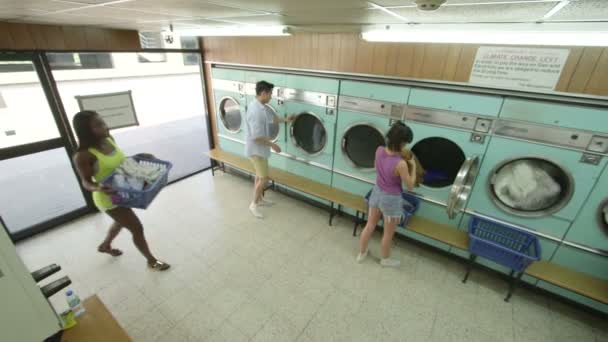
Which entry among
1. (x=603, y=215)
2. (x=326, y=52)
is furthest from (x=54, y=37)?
(x=603, y=215)

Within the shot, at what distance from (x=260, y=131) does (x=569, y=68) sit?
9.55ft

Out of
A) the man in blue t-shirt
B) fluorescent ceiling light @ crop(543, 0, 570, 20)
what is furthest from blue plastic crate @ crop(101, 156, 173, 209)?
fluorescent ceiling light @ crop(543, 0, 570, 20)

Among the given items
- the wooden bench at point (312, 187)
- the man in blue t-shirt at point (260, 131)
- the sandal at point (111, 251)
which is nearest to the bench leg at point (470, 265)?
the wooden bench at point (312, 187)

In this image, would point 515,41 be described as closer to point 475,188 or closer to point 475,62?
point 475,62

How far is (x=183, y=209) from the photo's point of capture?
3.96 metres

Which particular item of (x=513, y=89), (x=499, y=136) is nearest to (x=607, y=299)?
(x=499, y=136)

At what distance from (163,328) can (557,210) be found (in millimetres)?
3601

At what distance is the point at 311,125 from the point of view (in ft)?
12.7

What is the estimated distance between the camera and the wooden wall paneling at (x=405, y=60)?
261 centimetres

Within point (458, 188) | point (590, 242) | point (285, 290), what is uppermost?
point (458, 188)

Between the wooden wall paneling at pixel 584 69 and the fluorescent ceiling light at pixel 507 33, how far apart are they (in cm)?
57

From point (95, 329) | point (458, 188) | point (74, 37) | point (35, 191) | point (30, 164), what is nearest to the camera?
point (95, 329)

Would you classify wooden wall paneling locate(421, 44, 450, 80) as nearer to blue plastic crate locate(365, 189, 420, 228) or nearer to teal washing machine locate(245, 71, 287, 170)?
blue plastic crate locate(365, 189, 420, 228)

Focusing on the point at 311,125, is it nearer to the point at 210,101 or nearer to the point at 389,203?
the point at 389,203
